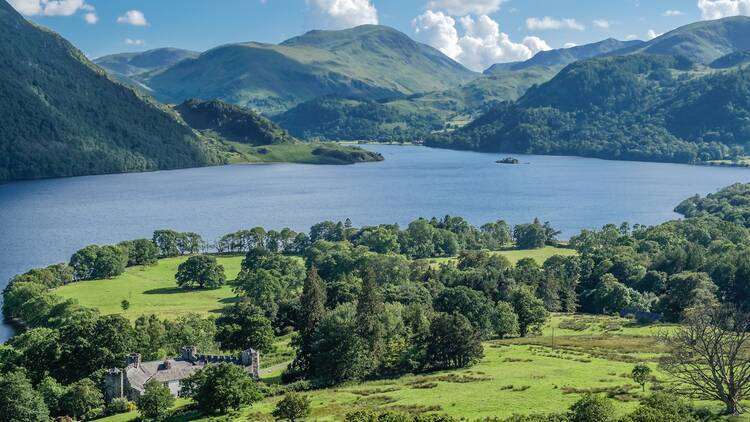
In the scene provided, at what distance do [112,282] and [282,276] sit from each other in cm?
3482

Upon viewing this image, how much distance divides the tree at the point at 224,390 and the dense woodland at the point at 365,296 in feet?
1.06

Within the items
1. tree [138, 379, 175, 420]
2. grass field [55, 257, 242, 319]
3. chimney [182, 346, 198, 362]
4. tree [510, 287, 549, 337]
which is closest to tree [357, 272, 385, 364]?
chimney [182, 346, 198, 362]

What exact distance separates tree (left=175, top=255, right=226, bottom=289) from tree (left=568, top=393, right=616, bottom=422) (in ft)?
339

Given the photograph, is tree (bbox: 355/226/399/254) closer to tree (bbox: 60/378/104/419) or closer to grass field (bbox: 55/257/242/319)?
grass field (bbox: 55/257/242/319)

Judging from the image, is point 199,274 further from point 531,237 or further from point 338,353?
point 531,237

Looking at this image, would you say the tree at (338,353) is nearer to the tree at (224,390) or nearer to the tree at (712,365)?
the tree at (224,390)

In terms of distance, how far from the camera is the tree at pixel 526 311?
333ft

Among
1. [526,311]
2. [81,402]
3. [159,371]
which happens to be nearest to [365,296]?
[159,371]

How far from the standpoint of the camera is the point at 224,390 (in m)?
62.6

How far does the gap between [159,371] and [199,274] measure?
67681 millimetres

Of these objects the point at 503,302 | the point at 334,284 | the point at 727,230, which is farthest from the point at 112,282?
the point at 727,230

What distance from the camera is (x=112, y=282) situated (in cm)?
14375

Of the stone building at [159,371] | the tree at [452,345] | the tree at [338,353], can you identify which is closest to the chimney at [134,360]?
the stone building at [159,371]

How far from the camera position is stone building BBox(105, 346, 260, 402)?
2852 inches
